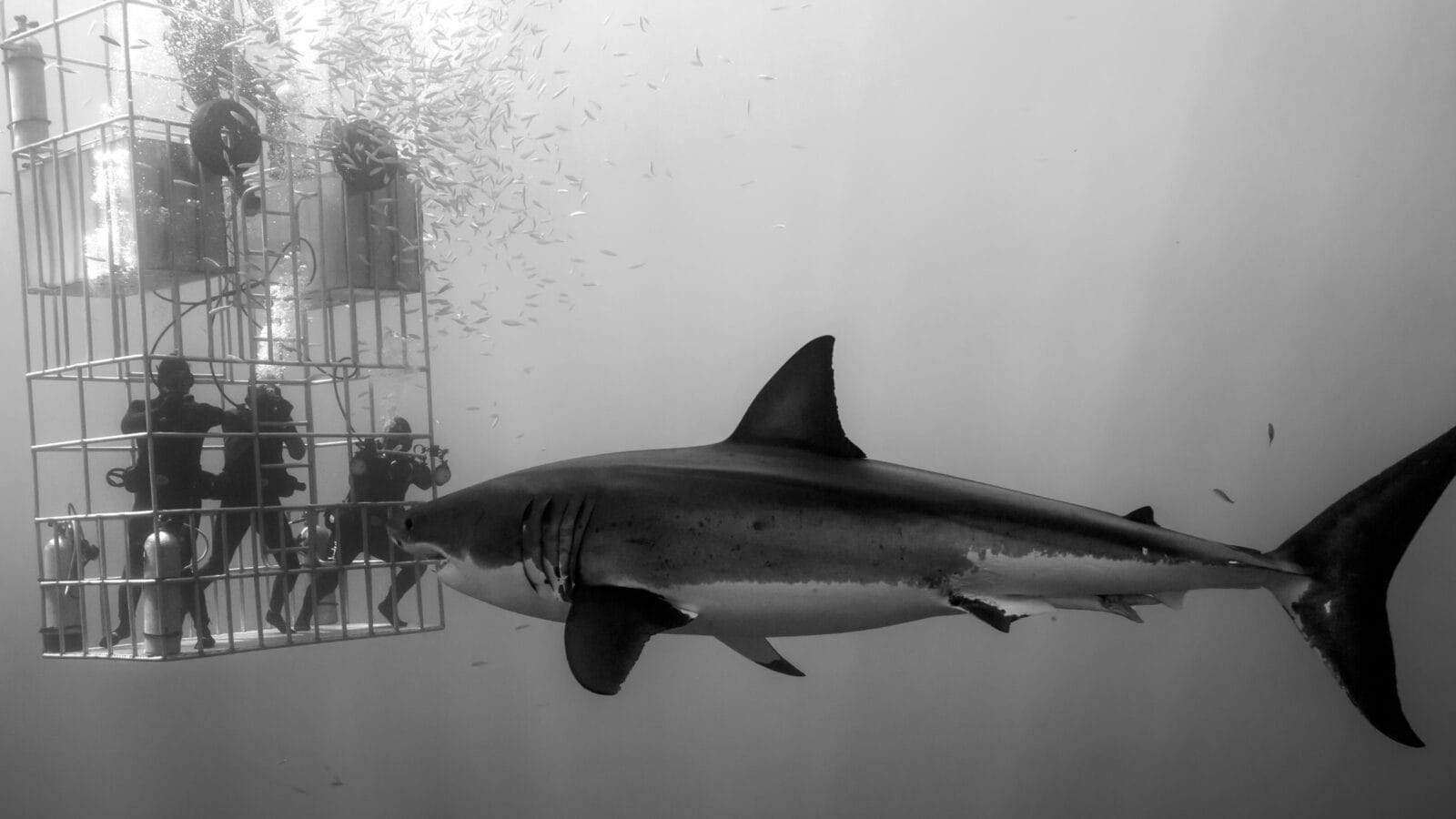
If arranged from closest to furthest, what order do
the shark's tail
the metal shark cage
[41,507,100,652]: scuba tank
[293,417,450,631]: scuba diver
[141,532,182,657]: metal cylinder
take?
1. the shark's tail
2. [141,532,182,657]: metal cylinder
3. the metal shark cage
4. [41,507,100,652]: scuba tank
5. [293,417,450,631]: scuba diver

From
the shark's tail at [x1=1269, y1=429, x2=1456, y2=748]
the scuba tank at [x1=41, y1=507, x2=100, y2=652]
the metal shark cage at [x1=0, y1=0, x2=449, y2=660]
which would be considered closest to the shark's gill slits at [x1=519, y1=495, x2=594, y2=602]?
the metal shark cage at [x1=0, y1=0, x2=449, y2=660]

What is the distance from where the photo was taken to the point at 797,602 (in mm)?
2621

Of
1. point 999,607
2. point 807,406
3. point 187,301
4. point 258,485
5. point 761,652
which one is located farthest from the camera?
point 187,301

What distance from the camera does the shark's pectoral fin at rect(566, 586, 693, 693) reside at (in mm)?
2271

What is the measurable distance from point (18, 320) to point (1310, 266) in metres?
17.3

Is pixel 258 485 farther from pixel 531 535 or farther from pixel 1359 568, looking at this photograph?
pixel 1359 568

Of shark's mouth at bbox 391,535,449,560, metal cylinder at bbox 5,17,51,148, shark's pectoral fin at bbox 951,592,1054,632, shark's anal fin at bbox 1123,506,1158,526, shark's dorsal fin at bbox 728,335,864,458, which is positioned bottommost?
shark's pectoral fin at bbox 951,592,1054,632

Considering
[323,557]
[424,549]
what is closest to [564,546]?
[424,549]

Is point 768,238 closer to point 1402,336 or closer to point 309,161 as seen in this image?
point 1402,336

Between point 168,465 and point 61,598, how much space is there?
0.69 m

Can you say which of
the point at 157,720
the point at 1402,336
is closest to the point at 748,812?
the point at 157,720

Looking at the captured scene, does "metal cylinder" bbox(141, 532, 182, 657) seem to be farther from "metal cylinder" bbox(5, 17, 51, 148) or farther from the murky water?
the murky water

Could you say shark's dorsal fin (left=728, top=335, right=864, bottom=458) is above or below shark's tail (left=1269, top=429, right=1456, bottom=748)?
above

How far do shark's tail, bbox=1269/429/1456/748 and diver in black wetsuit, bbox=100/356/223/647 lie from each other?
3760mm
